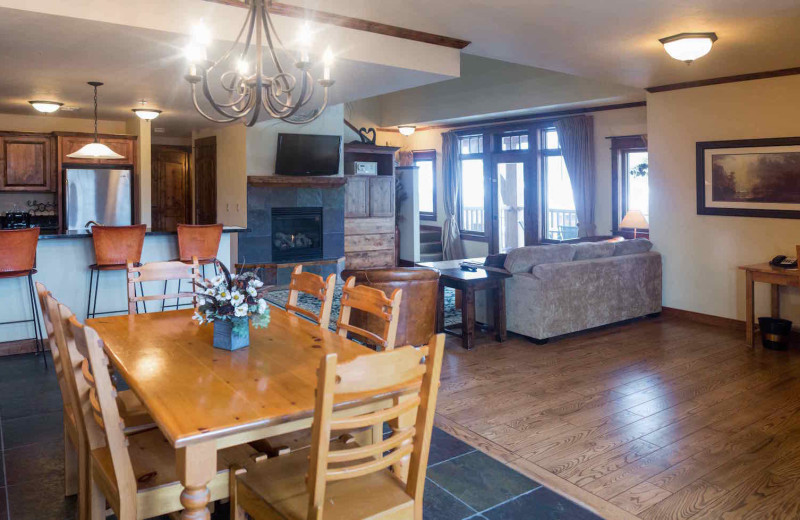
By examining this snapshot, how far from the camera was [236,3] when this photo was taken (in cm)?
393

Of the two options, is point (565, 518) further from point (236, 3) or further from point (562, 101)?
point (562, 101)

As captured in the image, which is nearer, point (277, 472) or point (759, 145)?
point (277, 472)

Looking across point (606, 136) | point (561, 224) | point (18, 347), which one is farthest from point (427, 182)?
point (18, 347)

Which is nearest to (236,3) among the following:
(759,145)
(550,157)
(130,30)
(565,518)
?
(130,30)

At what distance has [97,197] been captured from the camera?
7.80 metres

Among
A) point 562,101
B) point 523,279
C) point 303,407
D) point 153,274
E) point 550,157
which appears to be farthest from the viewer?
point 550,157

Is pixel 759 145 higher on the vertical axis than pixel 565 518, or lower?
higher

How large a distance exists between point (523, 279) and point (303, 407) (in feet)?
12.7

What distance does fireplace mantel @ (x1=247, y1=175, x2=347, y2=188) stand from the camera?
26.7ft

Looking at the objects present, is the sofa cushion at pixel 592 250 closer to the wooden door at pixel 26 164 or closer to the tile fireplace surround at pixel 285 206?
the tile fireplace surround at pixel 285 206

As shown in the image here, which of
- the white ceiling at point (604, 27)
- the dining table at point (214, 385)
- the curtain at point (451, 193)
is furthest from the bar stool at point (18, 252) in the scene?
the curtain at point (451, 193)

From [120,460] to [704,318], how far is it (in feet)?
19.9

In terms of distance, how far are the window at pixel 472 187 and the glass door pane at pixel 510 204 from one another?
38 centimetres

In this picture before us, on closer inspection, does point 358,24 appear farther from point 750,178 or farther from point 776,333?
point 776,333
